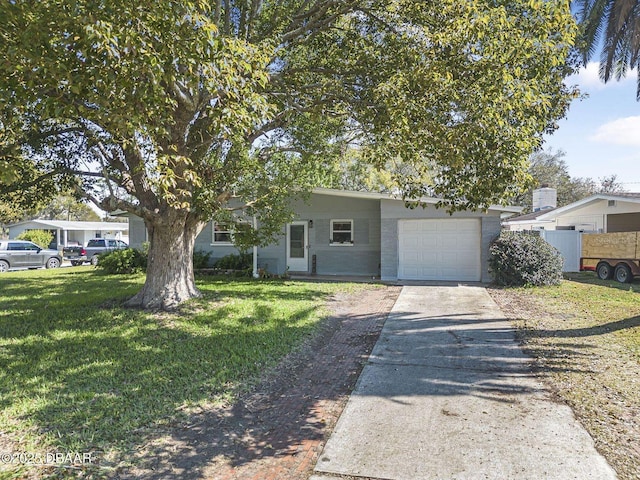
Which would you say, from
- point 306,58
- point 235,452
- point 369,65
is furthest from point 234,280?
point 235,452

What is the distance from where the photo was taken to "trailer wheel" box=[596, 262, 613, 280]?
1476 centimetres

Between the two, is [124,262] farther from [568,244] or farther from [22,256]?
[568,244]

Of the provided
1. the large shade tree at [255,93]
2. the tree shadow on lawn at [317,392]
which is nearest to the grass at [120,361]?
the tree shadow on lawn at [317,392]

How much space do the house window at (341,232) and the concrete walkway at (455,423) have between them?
9554 mm

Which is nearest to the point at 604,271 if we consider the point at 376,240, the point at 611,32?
the point at 611,32

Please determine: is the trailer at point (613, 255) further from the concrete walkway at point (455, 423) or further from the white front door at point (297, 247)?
the white front door at point (297, 247)

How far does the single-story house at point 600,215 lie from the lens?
17134 millimetres

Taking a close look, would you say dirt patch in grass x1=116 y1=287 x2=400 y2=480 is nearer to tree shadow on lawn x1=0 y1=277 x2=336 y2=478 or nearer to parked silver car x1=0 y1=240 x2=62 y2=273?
tree shadow on lawn x1=0 y1=277 x2=336 y2=478

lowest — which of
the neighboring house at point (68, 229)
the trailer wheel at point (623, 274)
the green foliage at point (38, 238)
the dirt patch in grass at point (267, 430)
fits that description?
the dirt patch in grass at point (267, 430)

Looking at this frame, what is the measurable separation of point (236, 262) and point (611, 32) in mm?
14007

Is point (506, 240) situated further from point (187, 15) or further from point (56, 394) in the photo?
point (56, 394)

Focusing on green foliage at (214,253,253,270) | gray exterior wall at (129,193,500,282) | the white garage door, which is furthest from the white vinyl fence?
green foliage at (214,253,253,270)

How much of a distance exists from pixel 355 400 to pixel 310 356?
1726mm

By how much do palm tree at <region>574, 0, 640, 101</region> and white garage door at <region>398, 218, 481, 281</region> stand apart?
5963 millimetres
